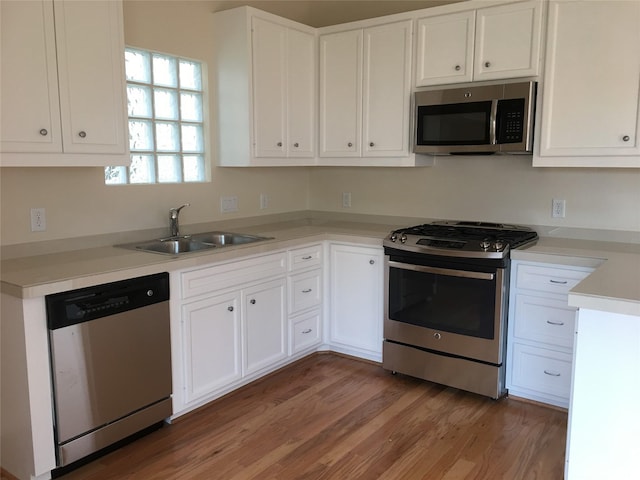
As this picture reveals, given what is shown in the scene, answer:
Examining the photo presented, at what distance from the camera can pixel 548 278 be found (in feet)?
Result: 9.25

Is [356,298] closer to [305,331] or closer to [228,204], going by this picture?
[305,331]

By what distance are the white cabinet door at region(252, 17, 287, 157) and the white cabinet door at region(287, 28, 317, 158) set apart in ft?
0.19

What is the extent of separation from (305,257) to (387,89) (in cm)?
125

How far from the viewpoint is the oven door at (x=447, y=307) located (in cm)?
292

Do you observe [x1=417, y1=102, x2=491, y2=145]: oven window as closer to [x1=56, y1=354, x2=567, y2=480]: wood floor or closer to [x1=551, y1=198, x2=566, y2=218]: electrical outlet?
[x1=551, y1=198, x2=566, y2=218]: electrical outlet

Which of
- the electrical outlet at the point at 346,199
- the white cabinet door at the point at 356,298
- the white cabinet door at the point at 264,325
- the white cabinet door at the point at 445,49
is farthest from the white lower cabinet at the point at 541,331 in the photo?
the electrical outlet at the point at 346,199

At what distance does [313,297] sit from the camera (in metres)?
3.59

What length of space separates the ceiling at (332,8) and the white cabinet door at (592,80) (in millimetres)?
1007

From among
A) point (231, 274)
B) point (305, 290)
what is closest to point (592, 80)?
point (305, 290)

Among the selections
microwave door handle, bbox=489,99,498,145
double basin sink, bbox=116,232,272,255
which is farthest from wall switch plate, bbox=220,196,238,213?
microwave door handle, bbox=489,99,498,145

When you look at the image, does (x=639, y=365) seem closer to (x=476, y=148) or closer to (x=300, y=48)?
(x=476, y=148)

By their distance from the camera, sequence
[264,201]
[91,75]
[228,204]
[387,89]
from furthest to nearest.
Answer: [264,201] → [228,204] → [387,89] → [91,75]

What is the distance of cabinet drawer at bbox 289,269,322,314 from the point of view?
340 centimetres

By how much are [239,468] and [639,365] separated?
66.0 inches
